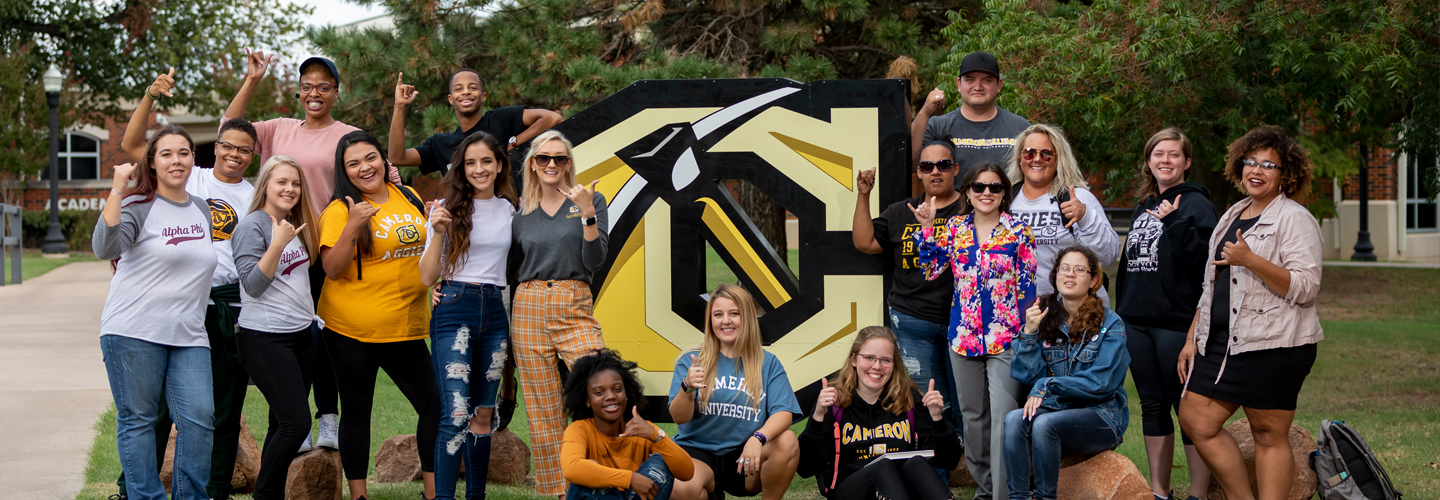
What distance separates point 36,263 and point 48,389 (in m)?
14.1

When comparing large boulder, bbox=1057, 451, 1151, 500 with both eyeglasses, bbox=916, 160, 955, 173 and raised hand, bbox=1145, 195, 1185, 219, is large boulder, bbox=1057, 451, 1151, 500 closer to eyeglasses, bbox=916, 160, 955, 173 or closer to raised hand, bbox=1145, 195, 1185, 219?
raised hand, bbox=1145, 195, 1185, 219

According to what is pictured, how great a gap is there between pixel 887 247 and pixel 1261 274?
170 cm

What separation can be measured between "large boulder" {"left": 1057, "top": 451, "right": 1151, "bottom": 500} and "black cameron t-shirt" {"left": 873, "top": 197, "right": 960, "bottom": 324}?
80cm

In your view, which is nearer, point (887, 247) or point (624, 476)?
point (624, 476)

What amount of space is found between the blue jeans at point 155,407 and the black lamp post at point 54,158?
18245 millimetres

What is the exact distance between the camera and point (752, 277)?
592 centimetres

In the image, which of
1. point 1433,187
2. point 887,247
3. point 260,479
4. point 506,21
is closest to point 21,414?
point 260,479

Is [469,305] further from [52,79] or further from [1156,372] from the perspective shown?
[52,79]

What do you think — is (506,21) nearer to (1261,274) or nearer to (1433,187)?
(1261,274)

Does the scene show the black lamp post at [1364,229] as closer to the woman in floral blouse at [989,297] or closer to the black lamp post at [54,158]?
the woman in floral blouse at [989,297]

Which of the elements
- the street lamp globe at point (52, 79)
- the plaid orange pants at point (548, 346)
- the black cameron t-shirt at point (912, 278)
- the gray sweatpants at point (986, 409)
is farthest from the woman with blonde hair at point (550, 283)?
the street lamp globe at point (52, 79)

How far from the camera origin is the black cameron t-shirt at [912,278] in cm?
487

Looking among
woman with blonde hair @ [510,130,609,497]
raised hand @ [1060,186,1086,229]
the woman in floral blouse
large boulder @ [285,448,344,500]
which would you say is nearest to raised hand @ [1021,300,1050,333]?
the woman in floral blouse

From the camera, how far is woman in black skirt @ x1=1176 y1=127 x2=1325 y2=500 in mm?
4141
